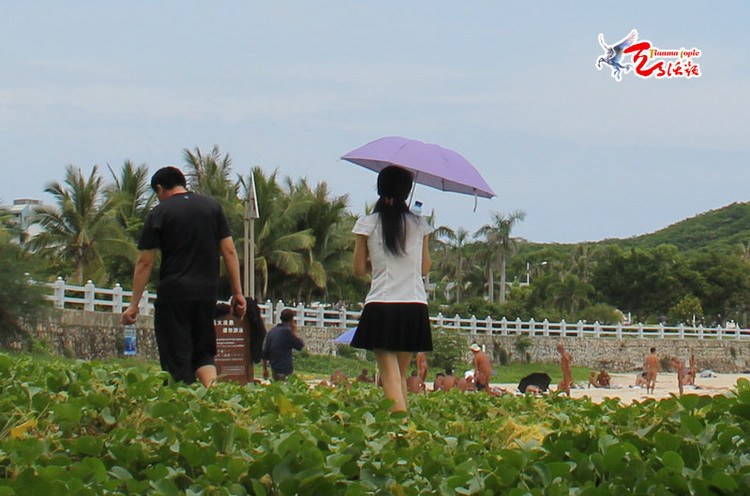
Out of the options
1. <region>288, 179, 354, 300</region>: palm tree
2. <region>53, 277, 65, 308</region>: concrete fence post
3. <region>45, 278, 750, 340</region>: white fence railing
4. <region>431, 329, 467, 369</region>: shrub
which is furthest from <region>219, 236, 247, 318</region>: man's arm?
<region>288, 179, 354, 300</region>: palm tree

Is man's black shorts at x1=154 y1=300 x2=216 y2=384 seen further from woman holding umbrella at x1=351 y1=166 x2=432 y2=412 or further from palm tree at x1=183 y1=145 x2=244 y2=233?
palm tree at x1=183 y1=145 x2=244 y2=233

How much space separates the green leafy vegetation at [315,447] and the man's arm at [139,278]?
1.86 m

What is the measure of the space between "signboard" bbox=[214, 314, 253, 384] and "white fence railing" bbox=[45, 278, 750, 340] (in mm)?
8395

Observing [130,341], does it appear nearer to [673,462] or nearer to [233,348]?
[233,348]

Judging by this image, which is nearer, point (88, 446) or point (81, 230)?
point (88, 446)

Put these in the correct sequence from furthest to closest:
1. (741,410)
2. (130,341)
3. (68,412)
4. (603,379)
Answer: (603,379) → (130,341) → (741,410) → (68,412)

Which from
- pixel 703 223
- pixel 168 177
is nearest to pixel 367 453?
pixel 168 177

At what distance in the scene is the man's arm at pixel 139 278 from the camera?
626 centimetres

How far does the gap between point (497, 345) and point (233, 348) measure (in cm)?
3139

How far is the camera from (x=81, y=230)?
29.8 meters

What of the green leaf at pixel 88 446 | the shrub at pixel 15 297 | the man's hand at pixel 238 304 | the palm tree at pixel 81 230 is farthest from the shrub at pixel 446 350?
the green leaf at pixel 88 446

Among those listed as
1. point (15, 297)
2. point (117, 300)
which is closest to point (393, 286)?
point (15, 297)

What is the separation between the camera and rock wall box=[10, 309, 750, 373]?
71.3 ft

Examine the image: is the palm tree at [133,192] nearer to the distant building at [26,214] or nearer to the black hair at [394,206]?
the distant building at [26,214]
